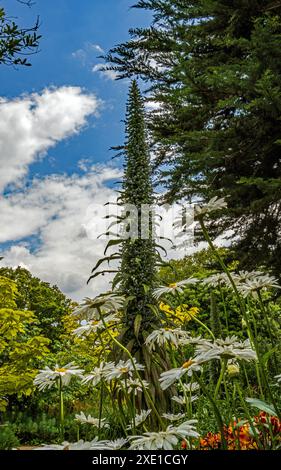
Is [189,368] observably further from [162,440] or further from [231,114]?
[231,114]

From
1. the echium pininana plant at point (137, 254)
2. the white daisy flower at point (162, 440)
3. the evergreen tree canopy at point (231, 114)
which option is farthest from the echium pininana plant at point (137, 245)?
the white daisy flower at point (162, 440)

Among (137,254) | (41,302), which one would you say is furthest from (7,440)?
(41,302)

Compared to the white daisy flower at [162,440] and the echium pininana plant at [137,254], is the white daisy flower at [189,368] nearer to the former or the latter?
the white daisy flower at [162,440]

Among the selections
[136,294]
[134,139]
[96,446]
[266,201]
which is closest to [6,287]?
[136,294]

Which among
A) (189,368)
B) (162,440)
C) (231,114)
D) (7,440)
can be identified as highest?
(231,114)

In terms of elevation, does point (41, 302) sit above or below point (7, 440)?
above

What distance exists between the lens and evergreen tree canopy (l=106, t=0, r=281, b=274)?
3.06m

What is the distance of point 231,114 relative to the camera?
14.0 ft

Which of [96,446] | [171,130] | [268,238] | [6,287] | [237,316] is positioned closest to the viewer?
[96,446]

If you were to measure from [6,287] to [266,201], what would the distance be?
2.44 m

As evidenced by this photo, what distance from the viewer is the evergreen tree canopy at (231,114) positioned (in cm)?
306

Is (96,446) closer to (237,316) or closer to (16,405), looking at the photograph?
(16,405)

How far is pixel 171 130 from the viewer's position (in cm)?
433

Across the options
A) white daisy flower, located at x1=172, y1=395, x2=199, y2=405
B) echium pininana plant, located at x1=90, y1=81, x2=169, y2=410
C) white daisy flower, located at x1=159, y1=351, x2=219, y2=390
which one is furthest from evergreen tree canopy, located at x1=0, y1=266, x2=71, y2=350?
white daisy flower, located at x1=159, y1=351, x2=219, y2=390
